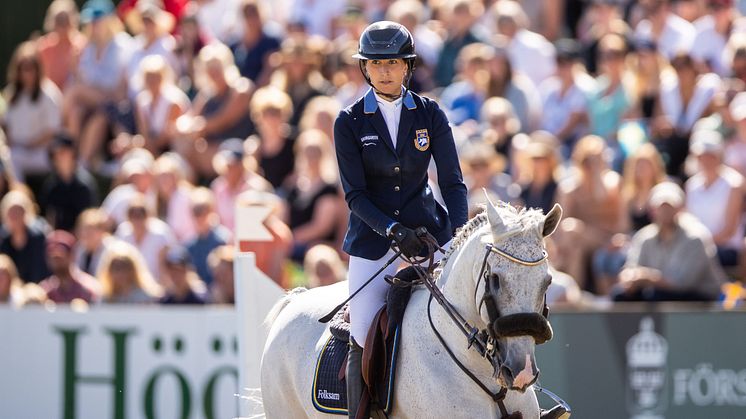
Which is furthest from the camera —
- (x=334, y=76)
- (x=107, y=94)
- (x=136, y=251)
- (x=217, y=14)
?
(x=217, y=14)

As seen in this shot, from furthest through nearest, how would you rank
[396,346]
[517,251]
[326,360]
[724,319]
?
1. [724,319]
2. [326,360]
3. [396,346]
4. [517,251]

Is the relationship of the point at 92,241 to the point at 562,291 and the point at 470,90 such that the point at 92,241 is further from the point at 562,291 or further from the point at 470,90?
the point at 562,291

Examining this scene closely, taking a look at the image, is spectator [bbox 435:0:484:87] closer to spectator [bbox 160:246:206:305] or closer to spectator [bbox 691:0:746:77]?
spectator [bbox 691:0:746:77]

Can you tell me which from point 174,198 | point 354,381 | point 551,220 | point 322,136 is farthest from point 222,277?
point 551,220

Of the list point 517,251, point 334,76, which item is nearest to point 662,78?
point 334,76

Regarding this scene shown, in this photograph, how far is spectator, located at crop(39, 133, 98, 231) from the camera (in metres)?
15.9

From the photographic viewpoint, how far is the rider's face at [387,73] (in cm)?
683

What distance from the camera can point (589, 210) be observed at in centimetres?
1270

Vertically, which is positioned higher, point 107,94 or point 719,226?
point 107,94

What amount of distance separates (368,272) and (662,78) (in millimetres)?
7811

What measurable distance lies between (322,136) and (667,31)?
13.2ft

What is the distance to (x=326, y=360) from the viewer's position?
7.20 m

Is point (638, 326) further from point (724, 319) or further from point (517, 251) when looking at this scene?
point (517, 251)

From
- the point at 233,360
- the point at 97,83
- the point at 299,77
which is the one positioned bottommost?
the point at 233,360
